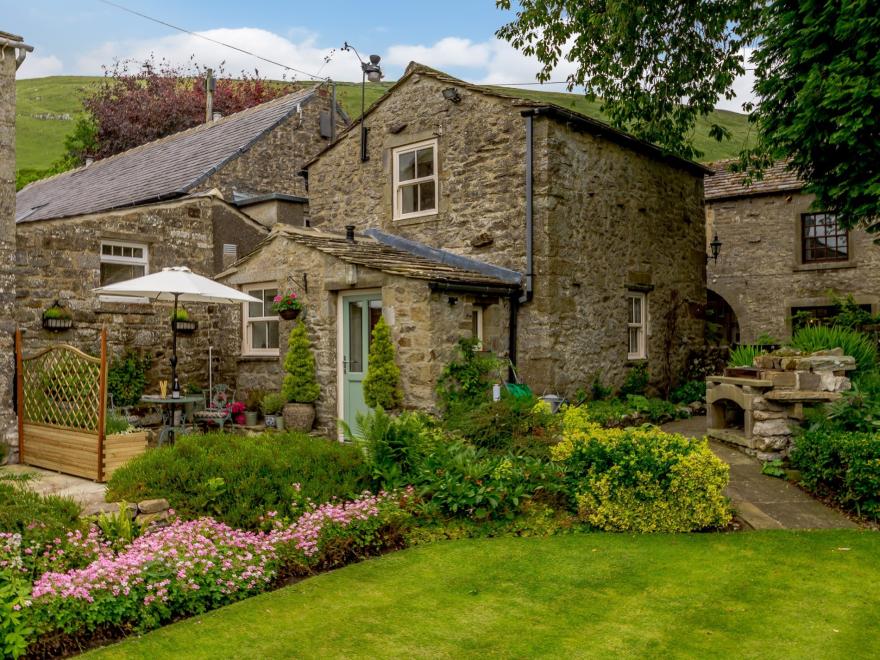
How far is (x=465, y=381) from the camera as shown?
35.0 ft

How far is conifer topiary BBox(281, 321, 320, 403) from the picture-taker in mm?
11781

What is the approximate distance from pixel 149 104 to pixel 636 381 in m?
24.0

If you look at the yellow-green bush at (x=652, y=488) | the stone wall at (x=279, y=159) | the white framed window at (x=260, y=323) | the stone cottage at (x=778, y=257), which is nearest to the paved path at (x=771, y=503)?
the yellow-green bush at (x=652, y=488)

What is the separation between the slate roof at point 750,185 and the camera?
66.3 ft

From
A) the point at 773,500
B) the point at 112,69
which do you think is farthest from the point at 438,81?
the point at 112,69

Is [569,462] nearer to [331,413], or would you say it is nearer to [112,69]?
[331,413]

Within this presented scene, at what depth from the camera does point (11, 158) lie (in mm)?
10000

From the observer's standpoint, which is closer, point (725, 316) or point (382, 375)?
point (382, 375)

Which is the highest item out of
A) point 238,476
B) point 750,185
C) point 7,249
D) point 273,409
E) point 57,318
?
point 750,185

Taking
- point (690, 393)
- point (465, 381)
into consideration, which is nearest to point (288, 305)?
point (465, 381)

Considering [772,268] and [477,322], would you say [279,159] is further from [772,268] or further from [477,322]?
[772,268]

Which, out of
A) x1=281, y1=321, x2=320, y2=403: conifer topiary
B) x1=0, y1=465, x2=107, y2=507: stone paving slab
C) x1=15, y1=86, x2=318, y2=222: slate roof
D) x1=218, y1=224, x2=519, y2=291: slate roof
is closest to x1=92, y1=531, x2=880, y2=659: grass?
x1=0, y1=465, x2=107, y2=507: stone paving slab

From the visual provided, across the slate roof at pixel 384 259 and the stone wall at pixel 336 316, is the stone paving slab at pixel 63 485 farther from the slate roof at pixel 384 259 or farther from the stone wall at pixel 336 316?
the slate roof at pixel 384 259

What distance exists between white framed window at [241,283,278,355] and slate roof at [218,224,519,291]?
0.63 m
